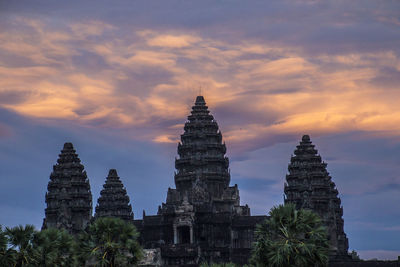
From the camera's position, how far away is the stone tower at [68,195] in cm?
17450

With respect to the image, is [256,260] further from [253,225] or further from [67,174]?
[67,174]

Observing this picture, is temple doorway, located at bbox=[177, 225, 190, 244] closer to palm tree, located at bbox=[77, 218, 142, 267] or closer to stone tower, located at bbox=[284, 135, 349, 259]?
stone tower, located at bbox=[284, 135, 349, 259]

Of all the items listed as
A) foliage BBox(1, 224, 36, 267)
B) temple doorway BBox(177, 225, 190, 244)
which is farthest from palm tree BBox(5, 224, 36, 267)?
temple doorway BBox(177, 225, 190, 244)

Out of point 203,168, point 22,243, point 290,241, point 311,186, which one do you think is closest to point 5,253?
point 22,243

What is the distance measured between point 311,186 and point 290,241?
321ft

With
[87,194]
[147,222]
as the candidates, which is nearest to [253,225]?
[147,222]

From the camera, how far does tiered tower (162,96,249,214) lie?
550 ft

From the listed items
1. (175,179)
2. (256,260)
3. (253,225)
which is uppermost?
(175,179)

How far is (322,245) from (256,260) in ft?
19.2

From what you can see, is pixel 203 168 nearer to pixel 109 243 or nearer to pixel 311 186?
pixel 311 186

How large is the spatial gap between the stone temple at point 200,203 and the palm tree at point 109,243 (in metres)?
53.7

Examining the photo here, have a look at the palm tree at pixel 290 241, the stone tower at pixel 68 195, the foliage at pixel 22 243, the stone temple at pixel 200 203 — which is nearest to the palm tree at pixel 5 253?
the foliage at pixel 22 243

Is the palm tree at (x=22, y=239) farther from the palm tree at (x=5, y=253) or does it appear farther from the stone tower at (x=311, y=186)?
the stone tower at (x=311, y=186)

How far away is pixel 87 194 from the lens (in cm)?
18375
